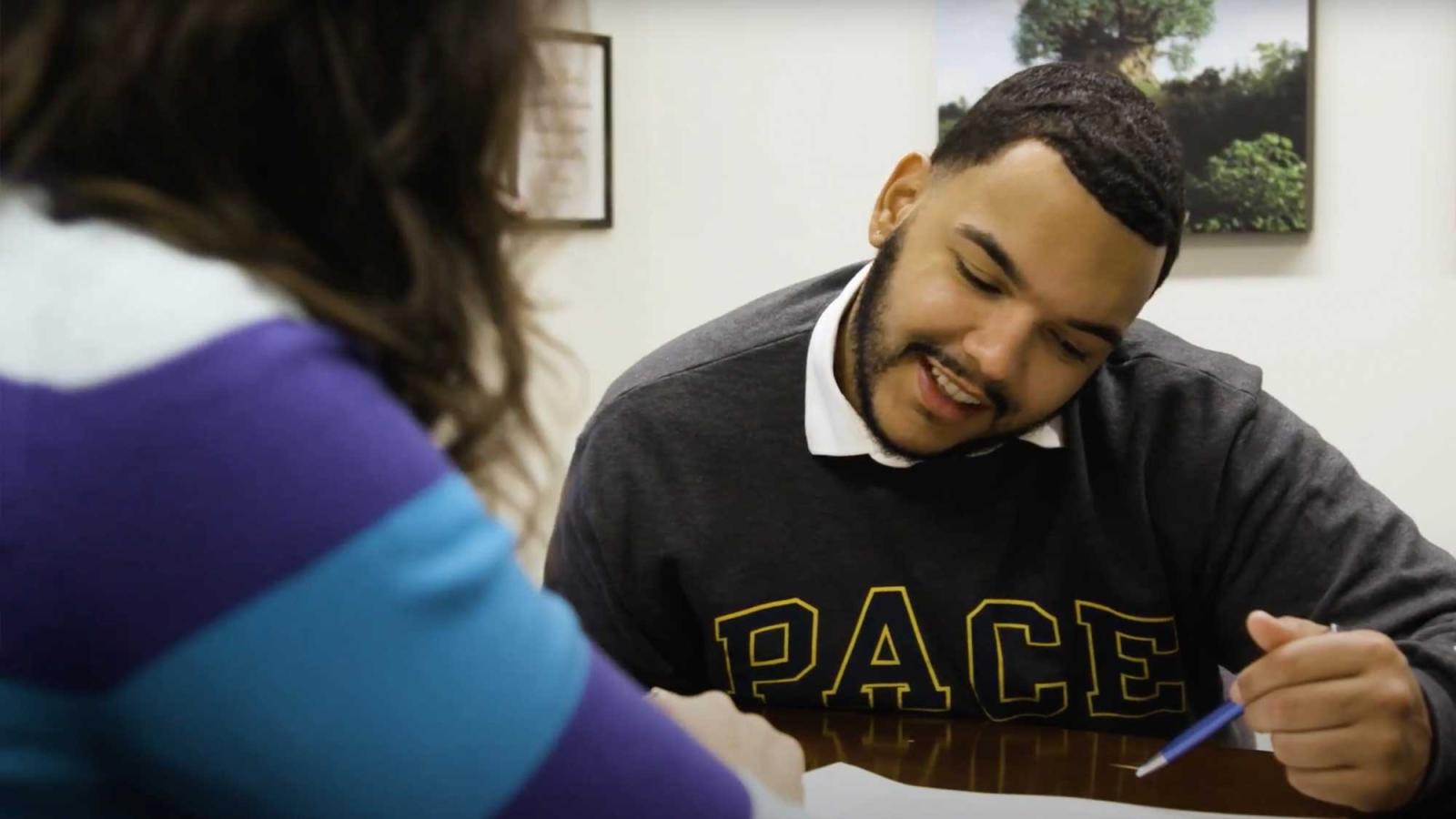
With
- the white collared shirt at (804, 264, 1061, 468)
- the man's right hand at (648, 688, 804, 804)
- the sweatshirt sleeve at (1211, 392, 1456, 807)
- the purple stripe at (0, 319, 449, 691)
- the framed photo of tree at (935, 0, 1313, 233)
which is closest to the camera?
the purple stripe at (0, 319, 449, 691)

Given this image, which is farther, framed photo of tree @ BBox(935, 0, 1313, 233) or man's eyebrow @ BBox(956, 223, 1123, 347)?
framed photo of tree @ BBox(935, 0, 1313, 233)

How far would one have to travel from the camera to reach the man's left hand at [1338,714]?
87cm

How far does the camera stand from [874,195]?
209cm

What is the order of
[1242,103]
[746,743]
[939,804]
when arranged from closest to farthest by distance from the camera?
1. [746,743]
2. [939,804]
3. [1242,103]

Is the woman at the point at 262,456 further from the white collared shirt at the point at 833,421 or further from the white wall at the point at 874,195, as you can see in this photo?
the white wall at the point at 874,195

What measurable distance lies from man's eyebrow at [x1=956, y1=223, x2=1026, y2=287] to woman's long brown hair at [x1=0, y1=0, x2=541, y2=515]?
695mm

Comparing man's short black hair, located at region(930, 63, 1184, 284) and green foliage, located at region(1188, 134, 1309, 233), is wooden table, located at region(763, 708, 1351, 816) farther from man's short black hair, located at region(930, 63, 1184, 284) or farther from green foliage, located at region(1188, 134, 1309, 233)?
green foliage, located at region(1188, 134, 1309, 233)

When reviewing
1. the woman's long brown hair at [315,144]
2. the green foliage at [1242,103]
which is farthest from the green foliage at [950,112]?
the woman's long brown hair at [315,144]

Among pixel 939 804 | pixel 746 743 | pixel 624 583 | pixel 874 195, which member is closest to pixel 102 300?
pixel 746 743

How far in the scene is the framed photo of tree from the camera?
195cm

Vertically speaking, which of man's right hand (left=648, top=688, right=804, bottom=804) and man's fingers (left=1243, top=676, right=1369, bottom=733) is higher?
man's right hand (left=648, top=688, right=804, bottom=804)

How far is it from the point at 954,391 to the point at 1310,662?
0.40 meters

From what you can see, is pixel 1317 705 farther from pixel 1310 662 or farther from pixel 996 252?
pixel 996 252

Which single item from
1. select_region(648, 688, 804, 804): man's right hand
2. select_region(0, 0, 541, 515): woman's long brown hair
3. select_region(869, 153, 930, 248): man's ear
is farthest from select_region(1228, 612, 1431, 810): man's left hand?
select_region(0, 0, 541, 515): woman's long brown hair
